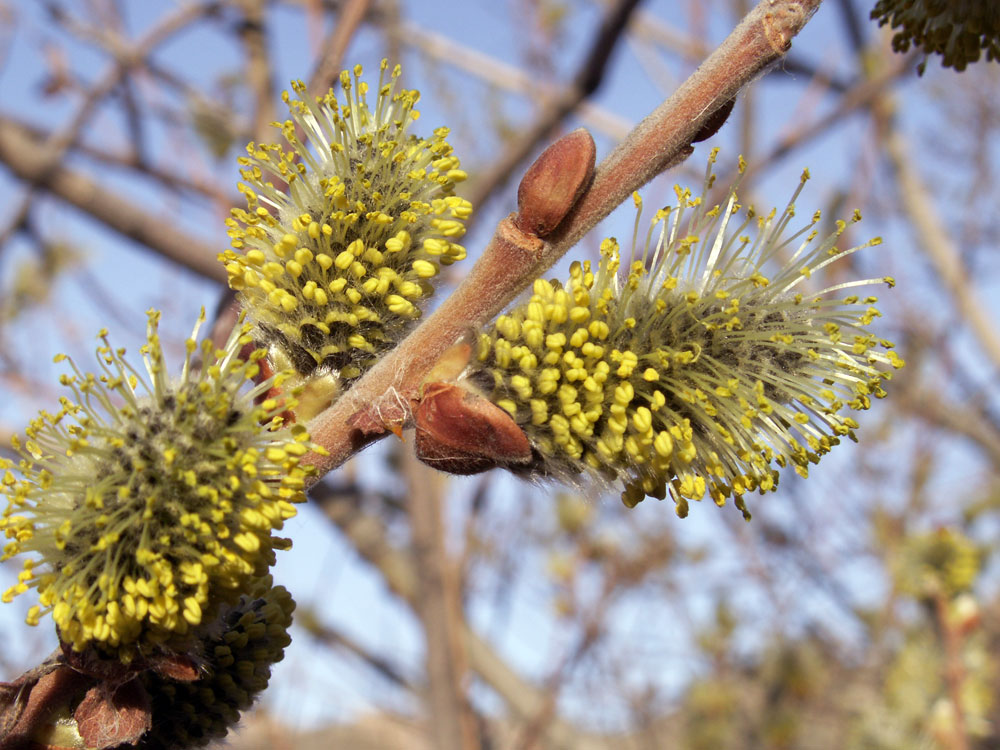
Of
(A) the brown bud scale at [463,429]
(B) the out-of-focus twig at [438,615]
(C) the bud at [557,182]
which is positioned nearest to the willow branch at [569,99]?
(B) the out-of-focus twig at [438,615]

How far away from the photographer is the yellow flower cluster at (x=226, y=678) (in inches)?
38.6

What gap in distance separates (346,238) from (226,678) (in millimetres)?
570

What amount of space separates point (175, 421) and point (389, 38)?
279cm

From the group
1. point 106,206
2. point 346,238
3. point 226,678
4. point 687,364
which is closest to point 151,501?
point 226,678

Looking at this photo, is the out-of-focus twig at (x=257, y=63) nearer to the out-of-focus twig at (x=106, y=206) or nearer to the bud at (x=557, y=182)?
the out-of-focus twig at (x=106, y=206)

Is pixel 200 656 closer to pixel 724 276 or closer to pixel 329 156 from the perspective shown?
pixel 329 156

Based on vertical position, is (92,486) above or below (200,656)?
above

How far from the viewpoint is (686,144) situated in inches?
38.3

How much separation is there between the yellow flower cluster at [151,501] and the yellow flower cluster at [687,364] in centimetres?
28

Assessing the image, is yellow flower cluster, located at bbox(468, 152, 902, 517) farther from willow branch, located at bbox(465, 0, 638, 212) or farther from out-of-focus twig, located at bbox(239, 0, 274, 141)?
out-of-focus twig, located at bbox(239, 0, 274, 141)

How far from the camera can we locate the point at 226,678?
1003 millimetres

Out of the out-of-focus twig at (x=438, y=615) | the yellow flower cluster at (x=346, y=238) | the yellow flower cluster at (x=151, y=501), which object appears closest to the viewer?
the yellow flower cluster at (x=151, y=501)

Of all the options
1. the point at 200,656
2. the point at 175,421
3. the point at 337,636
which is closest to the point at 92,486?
the point at 175,421

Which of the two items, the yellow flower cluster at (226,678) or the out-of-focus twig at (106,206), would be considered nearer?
the yellow flower cluster at (226,678)
